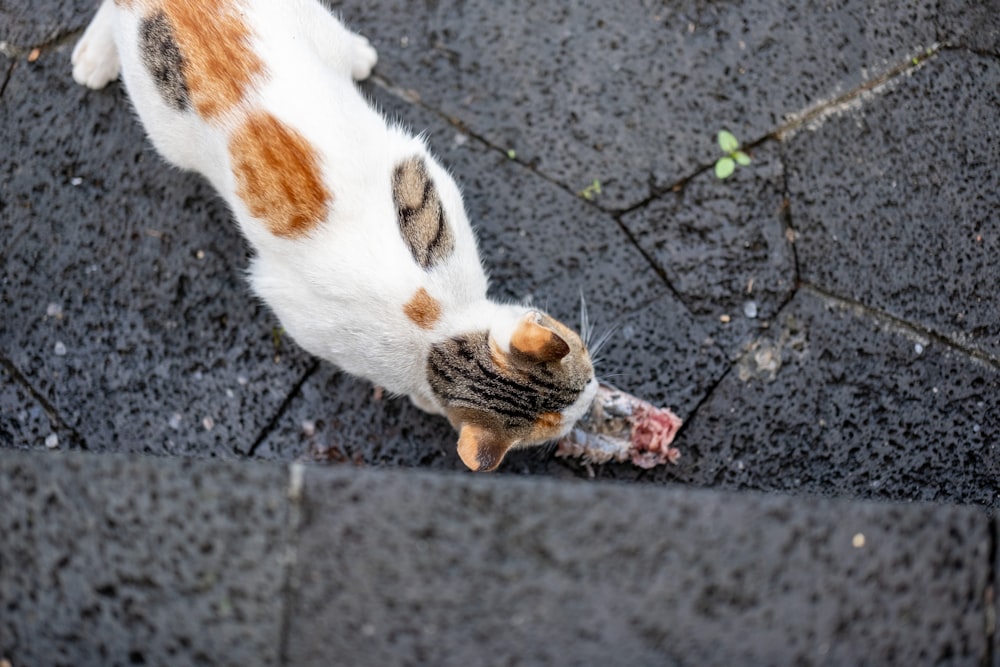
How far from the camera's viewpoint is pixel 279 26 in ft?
6.14

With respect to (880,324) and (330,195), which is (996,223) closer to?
(880,324)

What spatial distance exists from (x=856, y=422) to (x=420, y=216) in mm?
1399

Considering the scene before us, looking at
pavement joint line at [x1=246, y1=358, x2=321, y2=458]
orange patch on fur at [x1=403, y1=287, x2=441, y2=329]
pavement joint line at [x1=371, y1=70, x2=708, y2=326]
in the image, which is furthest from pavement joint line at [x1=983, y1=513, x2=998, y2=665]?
pavement joint line at [x1=246, y1=358, x2=321, y2=458]

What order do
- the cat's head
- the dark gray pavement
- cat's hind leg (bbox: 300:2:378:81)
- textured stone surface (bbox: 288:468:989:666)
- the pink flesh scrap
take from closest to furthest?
1. textured stone surface (bbox: 288:468:989:666)
2. the cat's head
3. cat's hind leg (bbox: 300:2:378:81)
4. the pink flesh scrap
5. the dark gray pavement

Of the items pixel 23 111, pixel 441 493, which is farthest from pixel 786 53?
pixel 23 111

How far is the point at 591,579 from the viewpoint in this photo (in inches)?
55.7

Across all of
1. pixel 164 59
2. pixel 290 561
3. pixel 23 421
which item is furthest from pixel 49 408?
pixel 290 561

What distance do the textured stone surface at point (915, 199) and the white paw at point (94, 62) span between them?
200 cm

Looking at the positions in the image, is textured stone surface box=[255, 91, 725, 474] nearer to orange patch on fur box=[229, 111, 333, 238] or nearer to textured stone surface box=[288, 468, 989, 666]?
orange patch on fur box=[229, 111, 333, 238]

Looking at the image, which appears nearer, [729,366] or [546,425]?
[546,425]

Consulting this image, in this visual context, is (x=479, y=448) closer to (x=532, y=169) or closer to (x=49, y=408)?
(x=532, y=169)

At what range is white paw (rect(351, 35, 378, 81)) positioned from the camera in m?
2.31

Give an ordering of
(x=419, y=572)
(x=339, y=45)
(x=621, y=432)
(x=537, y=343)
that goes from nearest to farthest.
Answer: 1. (x=419, y=572)
2. (x=537, y=343)
3. (x=339, y=45)
4. (x=621, y=432)

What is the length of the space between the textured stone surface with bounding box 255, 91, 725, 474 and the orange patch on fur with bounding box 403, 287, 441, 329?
49cm
